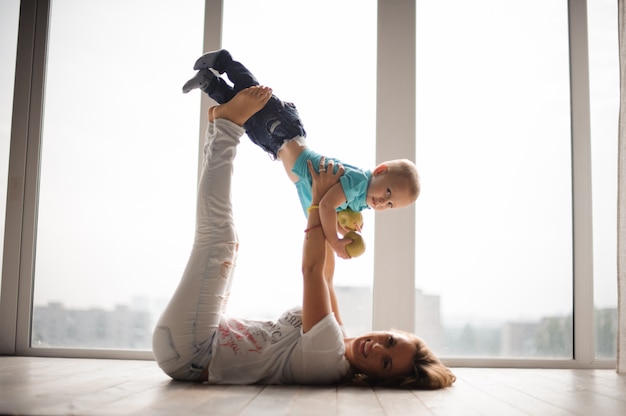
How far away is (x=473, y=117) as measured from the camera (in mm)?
3303

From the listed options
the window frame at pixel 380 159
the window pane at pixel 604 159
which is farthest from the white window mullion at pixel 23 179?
the window pane at pixel 604 159

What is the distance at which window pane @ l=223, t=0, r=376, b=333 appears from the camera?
319cm

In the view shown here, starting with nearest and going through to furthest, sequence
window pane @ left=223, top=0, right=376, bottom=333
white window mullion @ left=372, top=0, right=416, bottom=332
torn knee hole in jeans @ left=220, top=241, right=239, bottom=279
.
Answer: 1. torn knee hole in jeans @ left=220, top=241, right=239, bottom=279
2. white window mullion @ left=372, top=0, right=416, bottom=332
3. window pane @ left=223, top=0, right=376, bottom=333

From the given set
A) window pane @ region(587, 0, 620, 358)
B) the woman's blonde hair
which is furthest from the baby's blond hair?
window pane @ region(587, 0, 620, 358)

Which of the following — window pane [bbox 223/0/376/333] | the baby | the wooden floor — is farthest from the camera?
window pane [bbox 223/0/376/333]

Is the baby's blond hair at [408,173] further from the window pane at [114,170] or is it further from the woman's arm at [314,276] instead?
the window pane at [114,170]

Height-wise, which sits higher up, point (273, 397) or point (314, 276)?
point (314, 276)

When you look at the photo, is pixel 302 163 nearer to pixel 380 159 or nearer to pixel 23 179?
pixel 380 159

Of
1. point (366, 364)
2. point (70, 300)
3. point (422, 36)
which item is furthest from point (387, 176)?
point (70, 300)

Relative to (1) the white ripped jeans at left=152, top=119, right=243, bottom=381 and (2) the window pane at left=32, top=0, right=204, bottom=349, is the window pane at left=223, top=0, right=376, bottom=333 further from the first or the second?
(1) the white ripped jeans at left=152, top=119, right=243, bottom=381

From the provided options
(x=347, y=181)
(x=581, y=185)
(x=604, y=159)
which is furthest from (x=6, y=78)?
(x=604, y=159)

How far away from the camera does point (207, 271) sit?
2.19 meters

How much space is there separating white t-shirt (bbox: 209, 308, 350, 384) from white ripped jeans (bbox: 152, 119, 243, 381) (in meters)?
0.06

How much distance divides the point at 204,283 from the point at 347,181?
0.64 m
